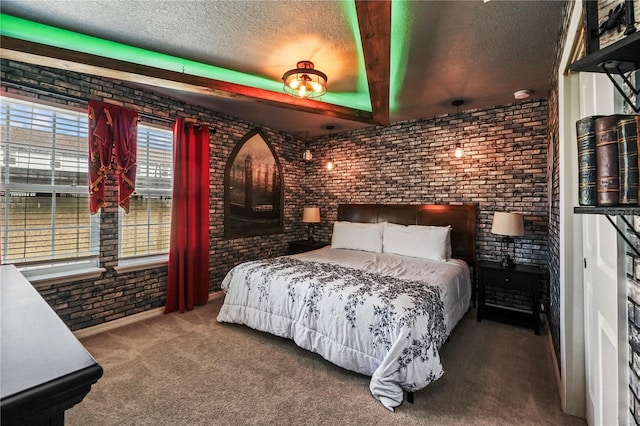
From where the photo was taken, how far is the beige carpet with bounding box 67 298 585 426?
5.90 feet

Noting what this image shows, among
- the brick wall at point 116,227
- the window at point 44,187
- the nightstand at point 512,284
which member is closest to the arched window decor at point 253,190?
the brick wall at point 116,227

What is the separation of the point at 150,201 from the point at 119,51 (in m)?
1.63

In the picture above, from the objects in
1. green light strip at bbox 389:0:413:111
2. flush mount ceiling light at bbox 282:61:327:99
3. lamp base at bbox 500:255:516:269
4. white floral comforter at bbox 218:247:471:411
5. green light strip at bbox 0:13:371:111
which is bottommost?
white floral comforter at bbox 218:247:471:411

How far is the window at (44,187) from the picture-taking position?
2.55 m

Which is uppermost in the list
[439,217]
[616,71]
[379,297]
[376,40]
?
[376,40]

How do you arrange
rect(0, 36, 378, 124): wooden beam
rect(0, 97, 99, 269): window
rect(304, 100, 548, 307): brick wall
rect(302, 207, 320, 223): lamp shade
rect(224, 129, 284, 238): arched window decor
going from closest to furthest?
rect(0, 36, 378, 124): wooden beam < rect(0, 97, 99, 269): window < rect(304, 100, 548, 307): brick wall < rect(224, 129, 284, 238): arched window decor < rect(302, 207, 320, 223): lamp shade

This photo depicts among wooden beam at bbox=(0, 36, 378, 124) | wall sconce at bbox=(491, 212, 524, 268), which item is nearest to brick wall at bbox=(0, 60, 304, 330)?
wooden beam at bbox=(0, 36, 378, 124)

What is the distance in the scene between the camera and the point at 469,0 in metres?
1.84

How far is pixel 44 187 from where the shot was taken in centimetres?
274

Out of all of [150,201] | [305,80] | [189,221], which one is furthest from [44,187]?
[305,80]

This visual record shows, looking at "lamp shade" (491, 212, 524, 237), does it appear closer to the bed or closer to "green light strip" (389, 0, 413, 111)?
the bed

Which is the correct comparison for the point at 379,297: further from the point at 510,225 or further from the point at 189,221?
the point at 189,221

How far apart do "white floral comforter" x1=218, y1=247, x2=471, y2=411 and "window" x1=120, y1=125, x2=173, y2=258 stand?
3.77 feet

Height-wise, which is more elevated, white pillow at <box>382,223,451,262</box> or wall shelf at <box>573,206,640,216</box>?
wall shelf at <box>573,206,640,216</box>
